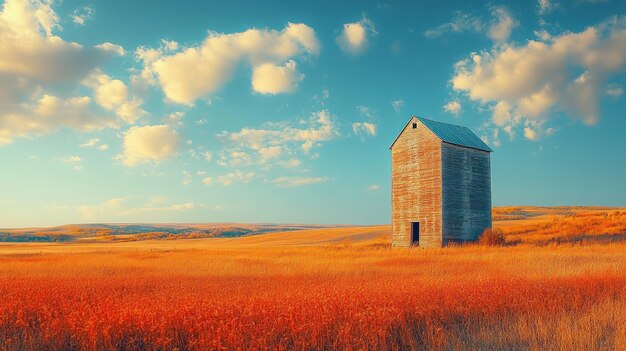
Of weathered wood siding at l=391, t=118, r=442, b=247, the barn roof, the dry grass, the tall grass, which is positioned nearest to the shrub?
weathered wood siding at l=391, t=118, r=442, b=247

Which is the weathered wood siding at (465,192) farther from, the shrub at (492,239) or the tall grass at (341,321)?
the tall grass at (341,321)

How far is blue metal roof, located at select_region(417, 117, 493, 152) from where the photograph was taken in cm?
3169

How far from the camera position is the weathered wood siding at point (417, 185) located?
30.8 m

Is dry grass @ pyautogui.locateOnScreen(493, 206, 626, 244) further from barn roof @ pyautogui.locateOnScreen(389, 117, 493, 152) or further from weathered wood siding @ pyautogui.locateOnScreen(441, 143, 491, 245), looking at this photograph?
barn roof @ pyautogui.locateOnScreen(389, 117, 493, 152)

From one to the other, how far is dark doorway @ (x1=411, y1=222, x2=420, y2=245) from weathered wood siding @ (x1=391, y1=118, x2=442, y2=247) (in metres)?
0.29

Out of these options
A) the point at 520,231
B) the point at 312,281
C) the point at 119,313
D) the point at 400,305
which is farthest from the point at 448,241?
the point at 119,313

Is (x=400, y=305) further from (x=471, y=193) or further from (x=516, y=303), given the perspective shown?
(x=471, y=193)

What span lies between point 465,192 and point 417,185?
3.50 metres

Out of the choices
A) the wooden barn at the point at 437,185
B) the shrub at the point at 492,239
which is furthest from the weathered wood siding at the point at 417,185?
the shrub at the point at 492,239

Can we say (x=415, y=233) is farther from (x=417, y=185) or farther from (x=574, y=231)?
(x=574, y=231)

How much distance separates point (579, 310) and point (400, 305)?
158 inches

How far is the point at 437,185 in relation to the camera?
30547 mm

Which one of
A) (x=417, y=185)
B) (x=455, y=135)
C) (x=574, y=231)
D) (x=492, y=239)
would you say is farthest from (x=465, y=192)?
(x=574, y=231)

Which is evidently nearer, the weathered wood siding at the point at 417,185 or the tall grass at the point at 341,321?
the tall grass at the point at 341,321
